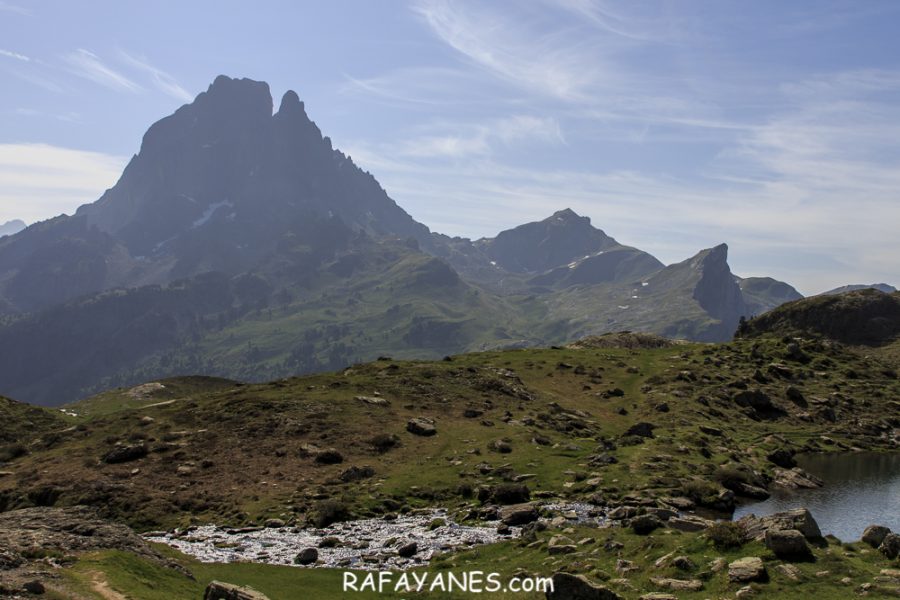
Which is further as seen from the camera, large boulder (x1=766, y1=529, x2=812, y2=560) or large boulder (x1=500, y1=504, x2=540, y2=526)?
large boulder (x1=500, y1=504, x2=540, y2=526)

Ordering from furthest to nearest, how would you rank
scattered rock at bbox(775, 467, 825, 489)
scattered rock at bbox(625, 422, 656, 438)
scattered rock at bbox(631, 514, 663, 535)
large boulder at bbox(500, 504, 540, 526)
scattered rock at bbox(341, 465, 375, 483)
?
scattered rock at bbox(625, 422, 656, 438)
scattered rock at bbox(775, 467, 825, 489)
scattered rock at bbox(341, 465, 375, 483)
large boulder at bbox(500, 504, 540, 526)
scattered rock at bbox(631, 514, 663, 535)

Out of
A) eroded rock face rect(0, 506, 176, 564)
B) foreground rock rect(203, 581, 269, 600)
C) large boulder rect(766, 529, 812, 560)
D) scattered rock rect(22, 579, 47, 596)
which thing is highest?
large boulder rect(766, 529, 812, 560)

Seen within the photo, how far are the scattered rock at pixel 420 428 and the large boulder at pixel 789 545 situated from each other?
50.1m

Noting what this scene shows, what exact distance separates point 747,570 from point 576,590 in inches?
356

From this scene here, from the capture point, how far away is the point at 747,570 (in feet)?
105

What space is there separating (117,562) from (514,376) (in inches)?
3434

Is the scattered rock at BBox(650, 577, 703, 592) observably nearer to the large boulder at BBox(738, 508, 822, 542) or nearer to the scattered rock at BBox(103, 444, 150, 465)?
the large boulder at BBox(738, 508, 822, 542)

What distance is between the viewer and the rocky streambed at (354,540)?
45344 mm

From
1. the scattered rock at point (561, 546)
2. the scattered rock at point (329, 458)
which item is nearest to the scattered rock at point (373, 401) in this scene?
the scattered rock at point (329, 458)

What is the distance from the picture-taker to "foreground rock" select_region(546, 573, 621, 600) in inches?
1215

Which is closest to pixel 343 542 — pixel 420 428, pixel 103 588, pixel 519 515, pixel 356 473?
pixel 519 515

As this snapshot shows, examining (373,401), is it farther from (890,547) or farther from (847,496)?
(890,547)

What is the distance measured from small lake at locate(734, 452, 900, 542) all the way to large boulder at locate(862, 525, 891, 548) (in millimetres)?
18858

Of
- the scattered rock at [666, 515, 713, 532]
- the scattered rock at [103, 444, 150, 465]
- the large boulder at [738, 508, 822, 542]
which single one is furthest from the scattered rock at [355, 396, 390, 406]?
the large boulder at [738, 508, 822, 542]
